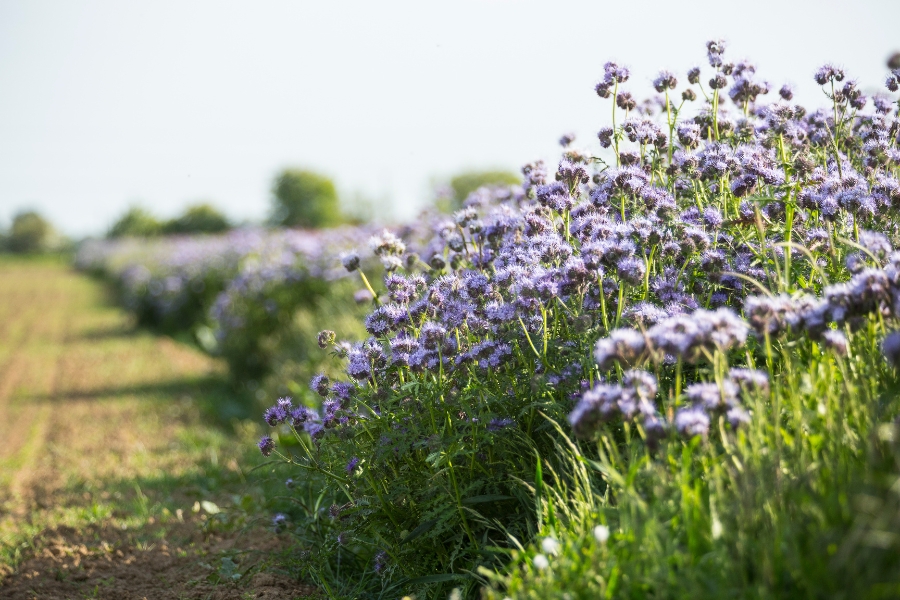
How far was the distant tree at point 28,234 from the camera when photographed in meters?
64.4

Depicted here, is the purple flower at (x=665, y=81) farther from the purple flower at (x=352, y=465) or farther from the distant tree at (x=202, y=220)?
the distant tree at (x=202, y=220)

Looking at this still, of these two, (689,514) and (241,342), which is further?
(241,342)

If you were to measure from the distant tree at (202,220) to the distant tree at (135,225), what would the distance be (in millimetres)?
1984

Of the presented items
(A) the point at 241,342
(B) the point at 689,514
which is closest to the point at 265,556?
(B) the point at 689,514

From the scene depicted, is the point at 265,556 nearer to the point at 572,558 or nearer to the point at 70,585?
the point at 70,585

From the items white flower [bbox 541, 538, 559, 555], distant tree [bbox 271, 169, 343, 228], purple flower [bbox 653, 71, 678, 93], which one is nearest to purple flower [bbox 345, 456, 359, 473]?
white flower [bbox 541, 538, 559, 555]

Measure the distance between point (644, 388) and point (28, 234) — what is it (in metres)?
73.8

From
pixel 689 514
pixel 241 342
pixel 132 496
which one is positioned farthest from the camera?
pixel 241 342

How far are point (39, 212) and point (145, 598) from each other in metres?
75.9

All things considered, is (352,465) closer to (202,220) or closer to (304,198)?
(304,198)

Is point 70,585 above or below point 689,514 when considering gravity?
below

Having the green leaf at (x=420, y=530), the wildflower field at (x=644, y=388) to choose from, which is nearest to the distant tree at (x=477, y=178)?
the wildflower field at (x=644, y=388)

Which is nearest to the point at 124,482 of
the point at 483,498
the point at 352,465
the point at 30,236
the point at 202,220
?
the point at 352,465

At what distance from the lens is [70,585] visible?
341 centimetres
